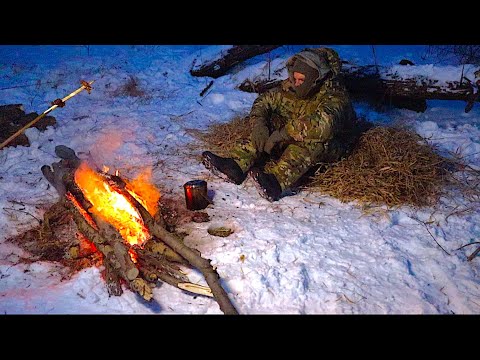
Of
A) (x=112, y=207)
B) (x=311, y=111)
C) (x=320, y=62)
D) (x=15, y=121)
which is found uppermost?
(x=320, y=62)

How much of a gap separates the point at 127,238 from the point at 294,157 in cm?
221

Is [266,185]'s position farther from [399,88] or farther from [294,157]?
[399,88]

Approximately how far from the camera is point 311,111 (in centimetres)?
516

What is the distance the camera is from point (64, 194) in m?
4.05

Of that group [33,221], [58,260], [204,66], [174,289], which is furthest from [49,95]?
[174,289]

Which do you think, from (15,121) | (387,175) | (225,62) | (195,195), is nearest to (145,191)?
(195,195)

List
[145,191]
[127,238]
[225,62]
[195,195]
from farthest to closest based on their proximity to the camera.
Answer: [225,62] < [145,191] < [195,195] < [127,238]

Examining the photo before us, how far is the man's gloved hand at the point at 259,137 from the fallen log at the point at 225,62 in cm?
390

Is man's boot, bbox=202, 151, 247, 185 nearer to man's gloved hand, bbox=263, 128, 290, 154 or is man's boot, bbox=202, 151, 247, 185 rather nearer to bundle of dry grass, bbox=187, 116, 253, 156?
man's gloved hand, bbox=263, 128, 290, 154

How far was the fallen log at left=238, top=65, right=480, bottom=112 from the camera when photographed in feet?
21.7

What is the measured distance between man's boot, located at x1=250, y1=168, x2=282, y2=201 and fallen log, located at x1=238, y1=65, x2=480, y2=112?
10.4 feet

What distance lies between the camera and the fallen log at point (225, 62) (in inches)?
337

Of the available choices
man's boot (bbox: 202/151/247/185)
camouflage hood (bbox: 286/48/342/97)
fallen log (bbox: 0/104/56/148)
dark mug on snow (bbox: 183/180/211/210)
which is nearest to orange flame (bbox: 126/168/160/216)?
dark mug on snow (bbox: 183/180/211/210)

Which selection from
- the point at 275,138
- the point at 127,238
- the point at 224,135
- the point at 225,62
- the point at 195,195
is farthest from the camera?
the point at 225,62
